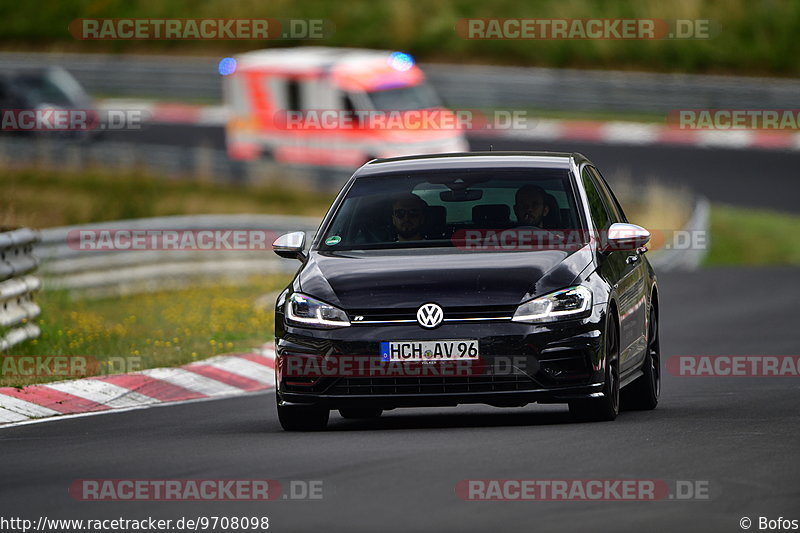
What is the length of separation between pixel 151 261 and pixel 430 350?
40.0 feet

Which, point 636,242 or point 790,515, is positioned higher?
point 636,242

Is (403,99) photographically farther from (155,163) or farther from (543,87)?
(543,87)

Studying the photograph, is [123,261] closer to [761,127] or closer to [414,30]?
[761,127]

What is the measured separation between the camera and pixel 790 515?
7.57m

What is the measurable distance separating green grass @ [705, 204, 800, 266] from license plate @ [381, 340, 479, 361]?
18197mm

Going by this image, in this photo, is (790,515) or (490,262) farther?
(490,262)

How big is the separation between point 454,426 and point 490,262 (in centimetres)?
109

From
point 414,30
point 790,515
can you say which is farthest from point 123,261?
point 414,30

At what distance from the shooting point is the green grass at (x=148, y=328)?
14.7m

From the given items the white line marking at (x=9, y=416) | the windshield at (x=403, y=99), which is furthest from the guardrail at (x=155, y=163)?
the white line marking at (x=9, y=416)

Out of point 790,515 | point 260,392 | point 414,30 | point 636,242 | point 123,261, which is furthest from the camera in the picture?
point 414,30

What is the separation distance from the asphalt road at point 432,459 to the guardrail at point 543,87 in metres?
27.1

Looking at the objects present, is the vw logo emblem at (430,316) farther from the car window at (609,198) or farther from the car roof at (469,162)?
the car window at (609,198)

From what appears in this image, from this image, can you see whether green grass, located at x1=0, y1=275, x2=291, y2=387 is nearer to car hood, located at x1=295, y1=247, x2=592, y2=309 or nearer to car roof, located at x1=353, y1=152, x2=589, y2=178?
car roof, located at x1=353, y1=152, x2=589, y2=178
